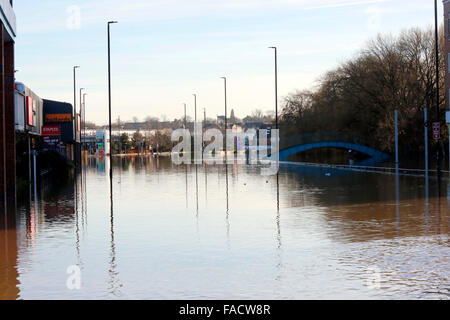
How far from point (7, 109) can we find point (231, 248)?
857 inches

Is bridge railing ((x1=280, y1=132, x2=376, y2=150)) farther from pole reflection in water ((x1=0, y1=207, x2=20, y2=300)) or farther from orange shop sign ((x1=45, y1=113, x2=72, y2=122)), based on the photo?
pole reflection in water ((x1=0, y1=207, x2=20, y2=300))

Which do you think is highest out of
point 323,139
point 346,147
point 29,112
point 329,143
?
point 29,112

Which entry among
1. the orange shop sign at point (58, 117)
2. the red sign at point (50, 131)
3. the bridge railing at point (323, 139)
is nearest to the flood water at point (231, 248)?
the red sign at point (50, 131)

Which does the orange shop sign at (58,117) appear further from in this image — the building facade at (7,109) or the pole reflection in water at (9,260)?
the pole reflection in water at (9,260)

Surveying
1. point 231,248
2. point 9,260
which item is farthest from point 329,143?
point 9,260

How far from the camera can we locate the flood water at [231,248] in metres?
10.7

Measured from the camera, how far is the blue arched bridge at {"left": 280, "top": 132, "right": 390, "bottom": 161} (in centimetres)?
7656

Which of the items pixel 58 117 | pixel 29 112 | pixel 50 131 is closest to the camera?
pixel 50 131

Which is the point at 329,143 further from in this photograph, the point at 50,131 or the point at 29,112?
the point at 29,112

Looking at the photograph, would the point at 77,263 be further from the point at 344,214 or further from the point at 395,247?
the point at 344,214

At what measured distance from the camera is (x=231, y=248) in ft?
49.1

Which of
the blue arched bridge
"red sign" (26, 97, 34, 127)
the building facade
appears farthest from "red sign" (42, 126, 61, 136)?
the blue arched bridge

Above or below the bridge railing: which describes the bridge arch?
below
